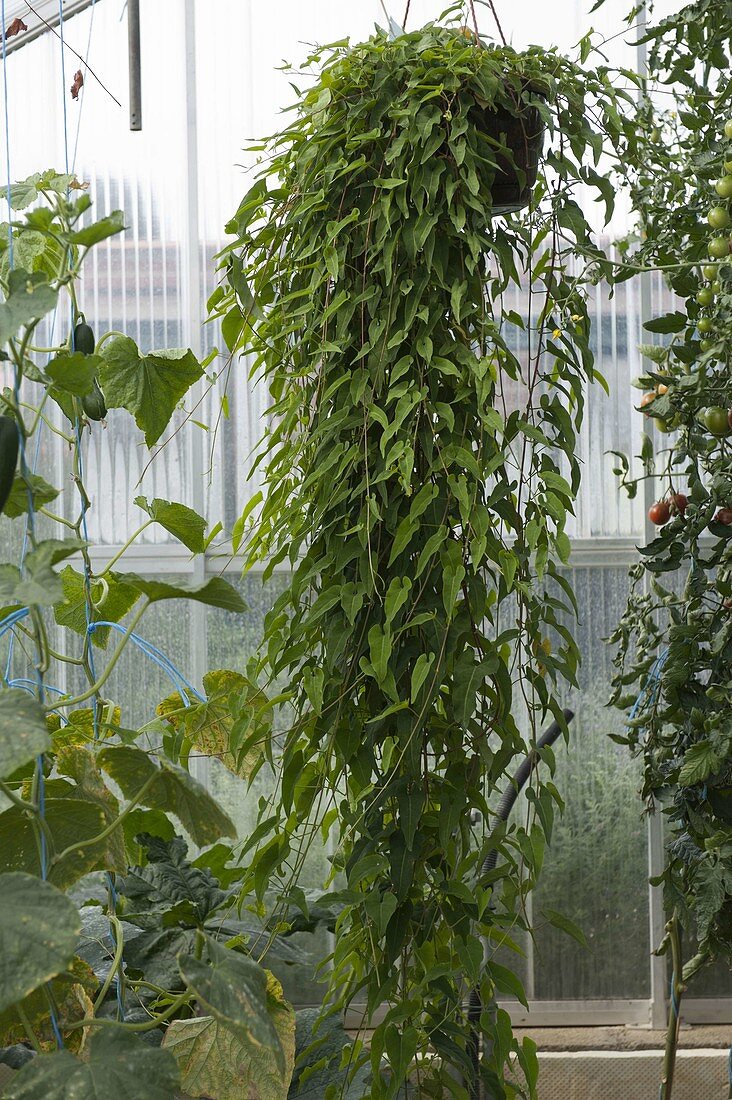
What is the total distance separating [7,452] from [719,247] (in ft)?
3.88

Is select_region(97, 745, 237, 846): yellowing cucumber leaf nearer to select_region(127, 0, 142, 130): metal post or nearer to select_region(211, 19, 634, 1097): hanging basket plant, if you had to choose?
select_region(211, 19, 634, 1097): hanging basket plant

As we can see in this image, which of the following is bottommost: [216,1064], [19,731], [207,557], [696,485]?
[216,1064]

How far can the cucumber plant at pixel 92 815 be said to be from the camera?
0.70 m

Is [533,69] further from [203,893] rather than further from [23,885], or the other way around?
[203,893]

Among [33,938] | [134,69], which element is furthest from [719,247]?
[33,938]

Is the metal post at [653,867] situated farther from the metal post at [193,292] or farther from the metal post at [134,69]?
the metal post at [134,69]

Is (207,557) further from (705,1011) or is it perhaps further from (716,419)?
(705,1011)

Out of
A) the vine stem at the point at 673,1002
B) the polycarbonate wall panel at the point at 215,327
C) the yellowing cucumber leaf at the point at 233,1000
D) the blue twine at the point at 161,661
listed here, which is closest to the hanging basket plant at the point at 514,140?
the blue twine at the point at 161,661

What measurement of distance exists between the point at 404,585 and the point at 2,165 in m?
1.81

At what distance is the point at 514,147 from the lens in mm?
1211

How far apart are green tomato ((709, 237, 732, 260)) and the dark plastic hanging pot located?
0.44 m

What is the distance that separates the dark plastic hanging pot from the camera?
1183 millimetres

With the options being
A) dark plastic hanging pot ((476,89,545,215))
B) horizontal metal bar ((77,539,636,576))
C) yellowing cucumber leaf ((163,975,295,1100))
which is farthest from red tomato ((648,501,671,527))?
yellowing cucumber leaf ((163,975,295,1100))

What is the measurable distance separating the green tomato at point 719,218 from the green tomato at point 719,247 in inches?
0.8
